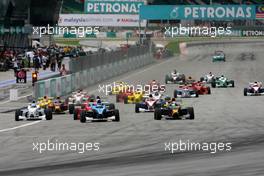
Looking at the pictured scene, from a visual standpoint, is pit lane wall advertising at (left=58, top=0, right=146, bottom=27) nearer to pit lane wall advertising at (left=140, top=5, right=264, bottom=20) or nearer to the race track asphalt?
pit lane wall advertising at (left=140, top=5, right=264, bottom=20)

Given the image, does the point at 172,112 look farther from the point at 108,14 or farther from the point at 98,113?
the point at 108,14

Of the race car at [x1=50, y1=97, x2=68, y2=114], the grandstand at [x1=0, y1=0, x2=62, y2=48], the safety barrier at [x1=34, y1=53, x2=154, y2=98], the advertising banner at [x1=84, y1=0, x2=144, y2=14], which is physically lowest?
the race car at [x1=50, y1=97, x2=68, y2=114]

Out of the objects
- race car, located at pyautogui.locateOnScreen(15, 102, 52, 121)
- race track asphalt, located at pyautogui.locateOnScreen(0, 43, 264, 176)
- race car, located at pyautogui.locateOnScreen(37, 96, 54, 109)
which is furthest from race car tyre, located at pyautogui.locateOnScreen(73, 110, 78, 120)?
race car, located at pyautogui.locateOnScreen(37, 96, 54, 109)

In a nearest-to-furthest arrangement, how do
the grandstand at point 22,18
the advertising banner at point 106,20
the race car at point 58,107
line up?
the race car at point 58,107 < the grandstand at point 22,18 < the advertising banner at point 106,20

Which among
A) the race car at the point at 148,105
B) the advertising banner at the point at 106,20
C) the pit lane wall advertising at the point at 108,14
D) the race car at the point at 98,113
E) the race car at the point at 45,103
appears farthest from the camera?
the advertising banner at the point at 106,20

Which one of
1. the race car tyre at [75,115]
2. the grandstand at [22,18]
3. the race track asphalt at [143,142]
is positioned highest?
the grandstand at [22,18]

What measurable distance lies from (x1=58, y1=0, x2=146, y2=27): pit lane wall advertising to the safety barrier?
2962 centimetres

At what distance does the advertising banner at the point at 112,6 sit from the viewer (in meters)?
101

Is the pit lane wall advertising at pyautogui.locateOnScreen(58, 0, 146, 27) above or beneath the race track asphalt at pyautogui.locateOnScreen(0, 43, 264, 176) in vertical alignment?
above

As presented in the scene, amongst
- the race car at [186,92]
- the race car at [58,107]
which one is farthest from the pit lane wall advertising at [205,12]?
the race car at [58,107]

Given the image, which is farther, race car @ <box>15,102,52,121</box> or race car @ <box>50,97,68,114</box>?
race car @ <box>50,97,68,114</box>

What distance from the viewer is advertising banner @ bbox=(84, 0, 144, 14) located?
10106cm

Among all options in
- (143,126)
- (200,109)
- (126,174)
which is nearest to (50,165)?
(126,174)

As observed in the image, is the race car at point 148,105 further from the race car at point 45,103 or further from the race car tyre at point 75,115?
the race car tyre at point 75,115
